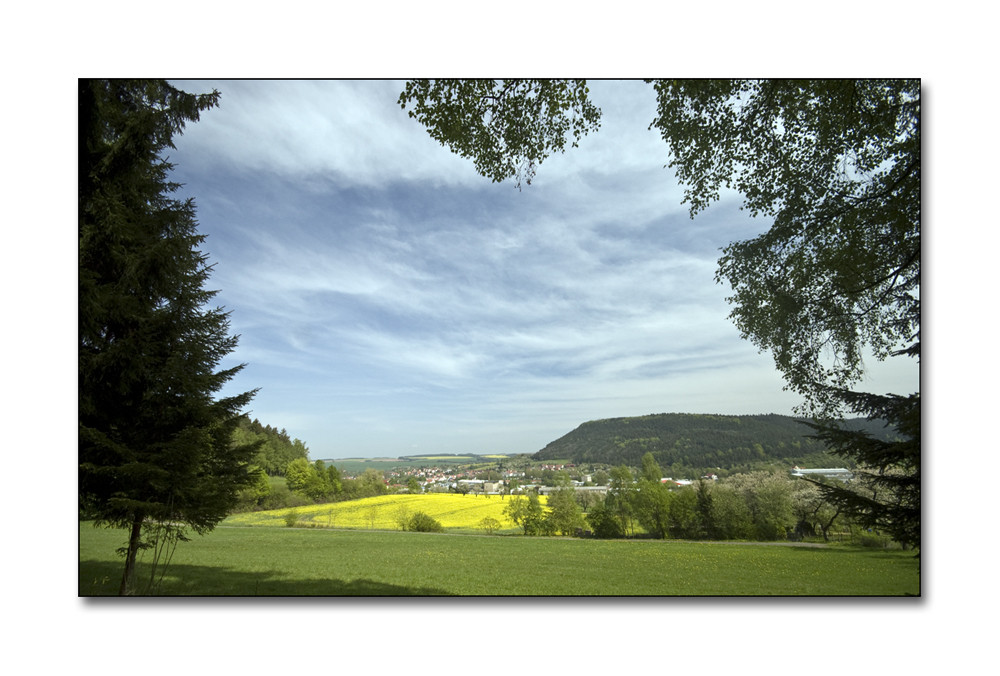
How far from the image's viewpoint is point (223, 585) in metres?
2.56

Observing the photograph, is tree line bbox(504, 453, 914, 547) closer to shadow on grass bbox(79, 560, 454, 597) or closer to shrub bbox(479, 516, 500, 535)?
shrub bbox(479, 516, 500, 535)

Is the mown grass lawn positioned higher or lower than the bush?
lower

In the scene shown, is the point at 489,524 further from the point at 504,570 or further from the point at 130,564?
the point at 130,564

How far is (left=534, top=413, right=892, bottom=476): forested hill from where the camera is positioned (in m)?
2.64

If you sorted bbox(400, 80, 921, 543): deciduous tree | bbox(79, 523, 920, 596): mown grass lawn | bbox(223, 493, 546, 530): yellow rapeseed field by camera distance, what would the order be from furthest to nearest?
bbox(223, 493, 546, 530): yellow rapeseed field → bbox(400, 80, 921, 543): deciduous tree → bbox(79, 523, 920, 596): mown grass lawn

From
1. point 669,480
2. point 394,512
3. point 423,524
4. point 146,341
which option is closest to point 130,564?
point 146,341

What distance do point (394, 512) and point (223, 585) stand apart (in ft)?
3.80

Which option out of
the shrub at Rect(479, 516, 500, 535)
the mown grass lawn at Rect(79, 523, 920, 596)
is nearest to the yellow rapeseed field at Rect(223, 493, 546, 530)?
the shrub at Rect(479, 516, 500, 535)

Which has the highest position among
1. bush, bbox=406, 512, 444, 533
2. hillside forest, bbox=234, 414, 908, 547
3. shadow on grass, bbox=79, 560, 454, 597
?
hillside forest, bbox=234, 414, 908, 547

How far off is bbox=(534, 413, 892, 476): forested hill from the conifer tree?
8.29 feet
